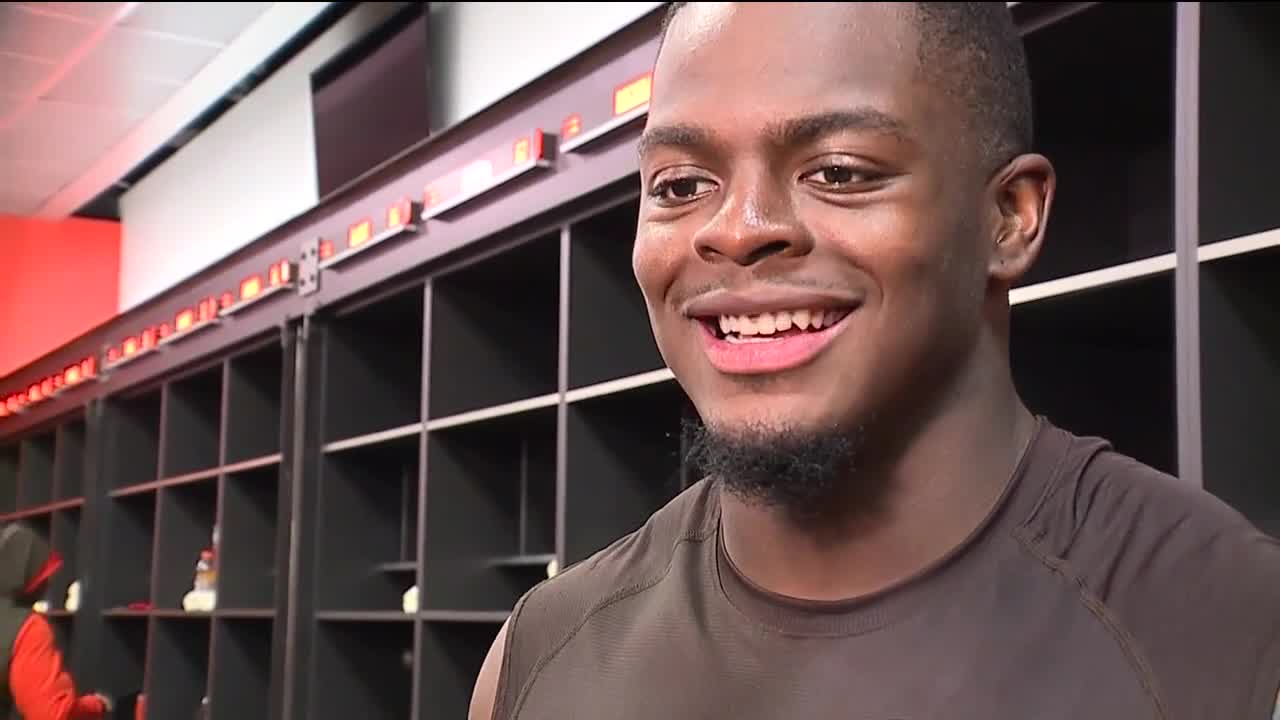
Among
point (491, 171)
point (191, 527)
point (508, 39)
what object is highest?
point (508, 39)

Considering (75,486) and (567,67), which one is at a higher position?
(567,67)

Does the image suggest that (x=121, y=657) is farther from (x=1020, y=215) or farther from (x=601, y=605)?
(x=1020, y=215)

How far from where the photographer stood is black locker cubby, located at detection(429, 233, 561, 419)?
4.81 feet

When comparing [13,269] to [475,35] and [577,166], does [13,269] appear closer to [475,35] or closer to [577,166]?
[577,166]

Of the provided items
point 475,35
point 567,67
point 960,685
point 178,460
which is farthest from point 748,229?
point 475,35

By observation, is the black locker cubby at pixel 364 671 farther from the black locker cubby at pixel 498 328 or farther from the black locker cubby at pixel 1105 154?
the black locker cubby at pixel 1105 154

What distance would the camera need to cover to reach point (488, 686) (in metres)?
0.61

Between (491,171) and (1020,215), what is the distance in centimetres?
112

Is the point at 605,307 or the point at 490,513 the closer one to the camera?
the point at 605,307

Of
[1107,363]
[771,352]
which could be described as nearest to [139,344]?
[771,352]

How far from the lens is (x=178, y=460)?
526 mm

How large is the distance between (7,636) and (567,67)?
1.18m

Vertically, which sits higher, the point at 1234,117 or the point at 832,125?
the point at 1234,117

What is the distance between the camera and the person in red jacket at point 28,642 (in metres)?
0.39
